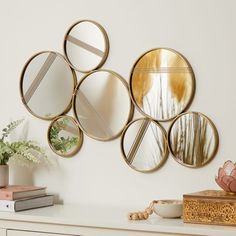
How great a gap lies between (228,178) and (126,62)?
78 centimetres

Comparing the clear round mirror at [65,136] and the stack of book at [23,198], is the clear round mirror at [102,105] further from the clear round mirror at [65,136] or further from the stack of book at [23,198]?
the stack of book at [23,198]

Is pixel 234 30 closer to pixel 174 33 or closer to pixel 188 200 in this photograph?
pixel 174 33

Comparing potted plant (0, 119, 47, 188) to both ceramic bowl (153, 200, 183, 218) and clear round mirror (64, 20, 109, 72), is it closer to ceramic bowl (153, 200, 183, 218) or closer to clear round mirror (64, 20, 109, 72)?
clear round mirror (64, 20, 109, 72)

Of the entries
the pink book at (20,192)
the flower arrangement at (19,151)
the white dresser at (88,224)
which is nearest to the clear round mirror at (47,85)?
the flower arrangement at (19,151)

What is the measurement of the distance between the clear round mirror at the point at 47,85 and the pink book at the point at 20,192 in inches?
13.9

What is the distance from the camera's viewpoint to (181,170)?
2.59m

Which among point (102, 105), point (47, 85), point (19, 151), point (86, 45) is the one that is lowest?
point (19, 151)

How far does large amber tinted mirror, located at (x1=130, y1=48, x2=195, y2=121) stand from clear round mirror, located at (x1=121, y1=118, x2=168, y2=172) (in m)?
0.05

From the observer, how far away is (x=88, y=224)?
2.37 m

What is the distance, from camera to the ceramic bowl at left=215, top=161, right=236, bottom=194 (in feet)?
7.27

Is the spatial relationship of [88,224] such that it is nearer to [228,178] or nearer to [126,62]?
[228,178]

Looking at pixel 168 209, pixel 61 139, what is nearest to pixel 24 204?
pixel 61 139

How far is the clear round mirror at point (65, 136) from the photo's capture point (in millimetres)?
2840

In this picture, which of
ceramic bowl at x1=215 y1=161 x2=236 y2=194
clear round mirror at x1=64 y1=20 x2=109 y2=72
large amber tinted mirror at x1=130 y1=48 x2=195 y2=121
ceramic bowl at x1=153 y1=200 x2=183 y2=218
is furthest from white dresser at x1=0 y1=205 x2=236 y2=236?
clear round mirror at x1=64 y1=20 x2=109 y2=72
